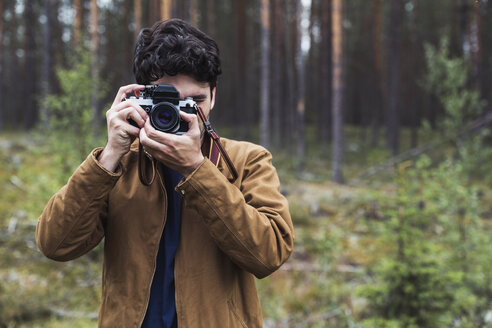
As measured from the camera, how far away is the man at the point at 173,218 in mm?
1226

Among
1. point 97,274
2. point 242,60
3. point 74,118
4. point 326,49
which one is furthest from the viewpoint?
point 242,60

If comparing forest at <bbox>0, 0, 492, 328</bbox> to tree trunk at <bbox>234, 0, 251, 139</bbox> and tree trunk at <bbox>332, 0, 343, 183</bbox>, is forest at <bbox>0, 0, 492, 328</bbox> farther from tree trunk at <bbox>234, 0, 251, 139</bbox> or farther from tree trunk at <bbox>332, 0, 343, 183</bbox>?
tree trunk at <bbox>234, 0, 251, 139</bbox>

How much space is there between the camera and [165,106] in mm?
1259

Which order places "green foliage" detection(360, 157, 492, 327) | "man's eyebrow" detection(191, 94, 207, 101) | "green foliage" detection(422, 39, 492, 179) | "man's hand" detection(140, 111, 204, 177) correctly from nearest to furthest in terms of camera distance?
1. "man's hand" detection(140, 111, 204, 177)
2. "man's eyebrow" detection(191, 94, 207, 101)
3. "green foliage" detection(360, 157, 492, 327)
4. "green foliage" detection(422, 39, 492, 179)

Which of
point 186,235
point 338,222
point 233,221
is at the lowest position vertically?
point 338,222

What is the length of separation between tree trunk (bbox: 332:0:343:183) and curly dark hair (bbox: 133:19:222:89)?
1290 centimetres

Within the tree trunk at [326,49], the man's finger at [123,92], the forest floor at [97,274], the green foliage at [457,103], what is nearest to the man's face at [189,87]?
the man's finger at [123,92]

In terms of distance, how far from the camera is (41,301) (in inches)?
187

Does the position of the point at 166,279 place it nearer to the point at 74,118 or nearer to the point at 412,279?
the point at 412,279

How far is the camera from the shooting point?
1241 millimetres

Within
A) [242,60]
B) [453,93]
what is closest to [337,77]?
[453,93]

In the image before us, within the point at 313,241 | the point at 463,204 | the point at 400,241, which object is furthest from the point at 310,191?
the point at 400,241

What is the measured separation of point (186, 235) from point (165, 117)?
439mm

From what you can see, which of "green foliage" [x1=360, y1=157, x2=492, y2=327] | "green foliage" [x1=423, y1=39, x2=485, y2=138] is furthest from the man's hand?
"green foliage" [x1=423, y1=39, x2=485, y2=138]
